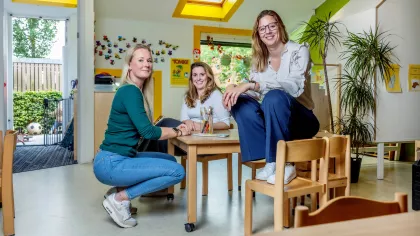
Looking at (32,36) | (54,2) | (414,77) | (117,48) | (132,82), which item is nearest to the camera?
(132,82)

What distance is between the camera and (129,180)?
2.10 metres

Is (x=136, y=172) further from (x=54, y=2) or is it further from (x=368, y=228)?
(x=54, y=2)

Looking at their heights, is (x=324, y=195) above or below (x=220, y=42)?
below

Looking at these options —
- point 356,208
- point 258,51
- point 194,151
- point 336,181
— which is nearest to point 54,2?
point 258,51

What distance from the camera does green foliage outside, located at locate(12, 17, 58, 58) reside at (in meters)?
6.78

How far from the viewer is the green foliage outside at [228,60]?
628 centimetres

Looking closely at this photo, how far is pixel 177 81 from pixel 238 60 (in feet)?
4.35

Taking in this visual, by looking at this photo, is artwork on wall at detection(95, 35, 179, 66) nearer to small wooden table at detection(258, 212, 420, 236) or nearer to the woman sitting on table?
the woman sitting on table

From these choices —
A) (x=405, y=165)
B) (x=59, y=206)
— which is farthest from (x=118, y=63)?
(x=405, y=165)

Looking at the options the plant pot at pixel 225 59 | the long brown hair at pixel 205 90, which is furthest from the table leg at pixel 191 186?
the plant pot at pixel 225 59

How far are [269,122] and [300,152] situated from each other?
0.23 metres

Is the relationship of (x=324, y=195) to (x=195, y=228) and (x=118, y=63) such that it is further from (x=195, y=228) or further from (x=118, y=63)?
(x=118, y=63)

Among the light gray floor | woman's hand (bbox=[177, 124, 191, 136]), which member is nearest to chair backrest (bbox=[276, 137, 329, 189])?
the light gray floor

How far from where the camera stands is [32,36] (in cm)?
687
